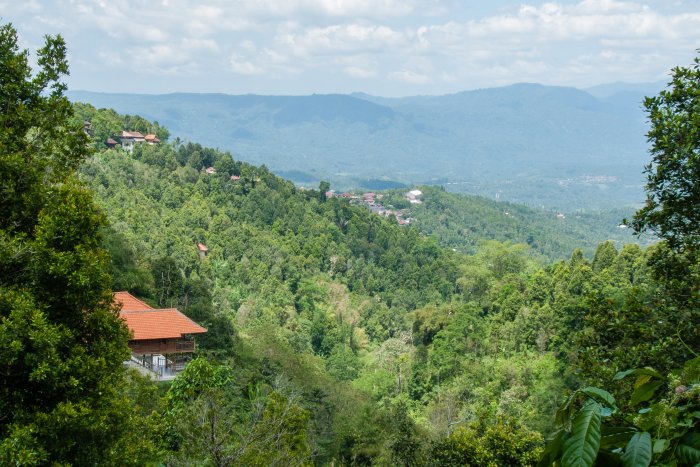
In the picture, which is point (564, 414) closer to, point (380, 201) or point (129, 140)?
point (129, 140)

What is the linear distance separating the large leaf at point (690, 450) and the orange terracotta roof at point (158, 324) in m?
15.6

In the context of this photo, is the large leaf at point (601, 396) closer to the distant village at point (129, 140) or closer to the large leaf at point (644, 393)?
the large leaf at point (644, 393)

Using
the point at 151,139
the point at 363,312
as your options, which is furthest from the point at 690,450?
the point at 151,139

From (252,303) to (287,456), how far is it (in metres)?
25.2

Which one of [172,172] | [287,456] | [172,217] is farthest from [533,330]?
[172,172]

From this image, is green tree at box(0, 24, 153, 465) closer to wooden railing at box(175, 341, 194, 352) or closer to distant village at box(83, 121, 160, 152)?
wooden railing at box(175, 341, 194, 352)

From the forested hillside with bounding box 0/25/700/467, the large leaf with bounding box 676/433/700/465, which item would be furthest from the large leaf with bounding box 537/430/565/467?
the large leaf with bounding box 676/433/700/465

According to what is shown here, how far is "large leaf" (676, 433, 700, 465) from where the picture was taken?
1164 mm

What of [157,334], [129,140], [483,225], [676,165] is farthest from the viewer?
[483,225]

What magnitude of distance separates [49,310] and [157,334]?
1144 cm

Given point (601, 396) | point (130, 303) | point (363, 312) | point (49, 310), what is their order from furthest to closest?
point (363, 312) → point (130, 303) → point (49, 310) → point (601, 396)

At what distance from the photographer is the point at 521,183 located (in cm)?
19625

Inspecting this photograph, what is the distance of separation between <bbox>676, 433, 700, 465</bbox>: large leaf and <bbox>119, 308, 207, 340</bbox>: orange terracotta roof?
15.6 metres

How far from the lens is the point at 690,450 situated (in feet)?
3.83
